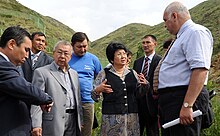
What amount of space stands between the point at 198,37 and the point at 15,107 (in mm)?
1572

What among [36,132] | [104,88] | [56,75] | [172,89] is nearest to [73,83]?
[56,75]

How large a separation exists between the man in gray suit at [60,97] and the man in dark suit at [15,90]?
740mm

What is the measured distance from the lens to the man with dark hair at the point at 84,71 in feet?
14.6

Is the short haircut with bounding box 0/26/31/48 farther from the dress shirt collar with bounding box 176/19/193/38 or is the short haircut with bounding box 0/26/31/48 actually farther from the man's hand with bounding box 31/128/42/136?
the dress shirt collar with bounding box 176/19/193/38

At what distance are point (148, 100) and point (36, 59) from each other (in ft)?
4.89

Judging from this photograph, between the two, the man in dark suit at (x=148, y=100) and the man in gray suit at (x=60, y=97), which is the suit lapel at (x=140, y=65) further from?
the man in gray suit at (x=60, y=97)

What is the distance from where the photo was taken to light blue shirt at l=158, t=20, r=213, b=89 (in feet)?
9.61

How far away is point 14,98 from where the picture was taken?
105 inches

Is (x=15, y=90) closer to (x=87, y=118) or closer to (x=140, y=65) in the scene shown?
(x=87, y=118)

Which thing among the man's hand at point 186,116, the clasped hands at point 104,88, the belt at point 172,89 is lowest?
the man's hand at point 186,116

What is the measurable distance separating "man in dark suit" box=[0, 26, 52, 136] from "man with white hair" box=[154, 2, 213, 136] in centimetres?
107

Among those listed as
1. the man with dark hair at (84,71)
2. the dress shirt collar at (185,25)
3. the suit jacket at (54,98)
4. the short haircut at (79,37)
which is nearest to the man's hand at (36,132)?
the suit jacket at (54,98)

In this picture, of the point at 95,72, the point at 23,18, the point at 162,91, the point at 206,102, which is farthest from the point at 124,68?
the point at 23,18

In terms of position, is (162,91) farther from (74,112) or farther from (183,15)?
(74,112)
